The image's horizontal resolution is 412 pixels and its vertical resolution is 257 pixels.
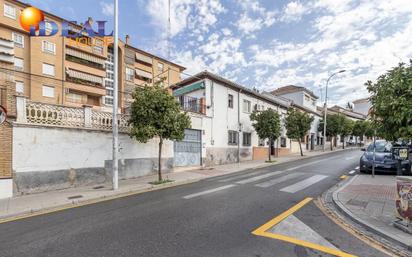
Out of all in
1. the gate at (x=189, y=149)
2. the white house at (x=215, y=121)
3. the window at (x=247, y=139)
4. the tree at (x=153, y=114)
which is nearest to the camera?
the tree at (x=153, y=114)

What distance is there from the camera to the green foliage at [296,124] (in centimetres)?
2473

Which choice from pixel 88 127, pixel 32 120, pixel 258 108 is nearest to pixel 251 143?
pixel 258 108

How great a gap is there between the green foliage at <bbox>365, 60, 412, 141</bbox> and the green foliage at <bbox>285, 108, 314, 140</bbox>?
64.4ft

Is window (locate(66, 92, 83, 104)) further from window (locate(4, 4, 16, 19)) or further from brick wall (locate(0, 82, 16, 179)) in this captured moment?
brick wall (locate(0, 82, 16, 179))

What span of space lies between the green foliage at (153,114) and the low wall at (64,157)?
1759 mm

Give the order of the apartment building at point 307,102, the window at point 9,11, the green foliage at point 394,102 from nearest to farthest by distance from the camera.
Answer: the green foliage at point 394,102
the window at point 9,11
the apartment building at point 307,102

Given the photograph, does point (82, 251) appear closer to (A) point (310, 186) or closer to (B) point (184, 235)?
(B) point (184, 235)

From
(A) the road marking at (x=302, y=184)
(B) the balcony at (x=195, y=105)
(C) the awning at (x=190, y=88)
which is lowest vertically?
(A) the road marking at (x=302, y=184)

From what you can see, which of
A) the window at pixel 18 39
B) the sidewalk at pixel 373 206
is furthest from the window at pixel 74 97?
the sidewalk at pixel 373 206

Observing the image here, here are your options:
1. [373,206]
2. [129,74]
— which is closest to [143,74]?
[129,74]

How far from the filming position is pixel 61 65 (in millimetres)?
34656

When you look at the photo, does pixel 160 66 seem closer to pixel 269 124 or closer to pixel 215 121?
pixel 215 121

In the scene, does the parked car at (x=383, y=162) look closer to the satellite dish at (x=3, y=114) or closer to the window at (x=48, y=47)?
the satellite dish at (x=3, y=114)

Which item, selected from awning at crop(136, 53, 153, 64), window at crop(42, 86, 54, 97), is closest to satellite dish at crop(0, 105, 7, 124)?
window at crop(42, 86, 54, 97)
